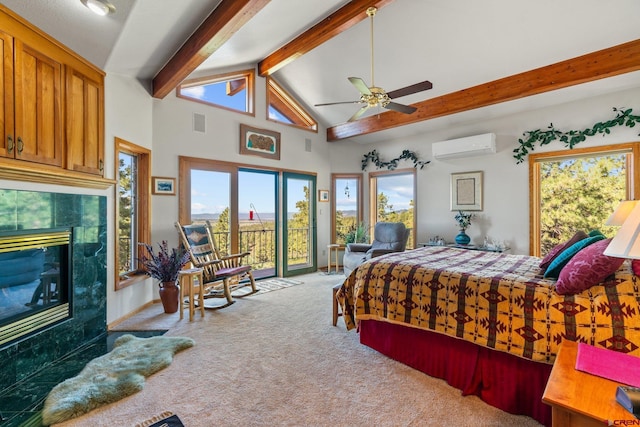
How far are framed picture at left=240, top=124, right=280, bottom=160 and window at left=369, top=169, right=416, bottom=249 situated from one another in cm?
216

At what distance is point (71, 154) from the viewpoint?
106 inches

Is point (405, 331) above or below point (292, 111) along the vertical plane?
below

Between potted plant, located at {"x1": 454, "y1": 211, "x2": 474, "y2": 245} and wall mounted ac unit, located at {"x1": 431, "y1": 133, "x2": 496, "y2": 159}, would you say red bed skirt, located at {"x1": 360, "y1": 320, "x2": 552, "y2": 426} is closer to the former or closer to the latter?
potted plant, located at {"x1": 454, "y1": 211, "x2": 474, "y2": 245}

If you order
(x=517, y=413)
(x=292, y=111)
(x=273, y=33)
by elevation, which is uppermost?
(x=273, y=33)

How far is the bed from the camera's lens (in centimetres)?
169

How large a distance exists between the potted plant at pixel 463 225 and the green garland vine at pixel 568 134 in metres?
1.12

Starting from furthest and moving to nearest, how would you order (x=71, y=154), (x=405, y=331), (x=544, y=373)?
(x=71, y=154) → (x=405, y=331) → (x=544, y=373)

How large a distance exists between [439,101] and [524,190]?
6.08 ft

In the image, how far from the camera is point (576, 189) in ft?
14.0

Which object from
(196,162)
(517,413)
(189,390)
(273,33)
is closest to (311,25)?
(273,33)

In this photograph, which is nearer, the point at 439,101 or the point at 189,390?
the point at 189,390

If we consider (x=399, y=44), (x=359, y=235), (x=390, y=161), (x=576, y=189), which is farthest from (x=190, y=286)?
(x=576, y=189)

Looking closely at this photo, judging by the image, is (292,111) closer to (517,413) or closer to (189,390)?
(189,390)

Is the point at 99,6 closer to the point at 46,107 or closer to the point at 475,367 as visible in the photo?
the point at 46,107
